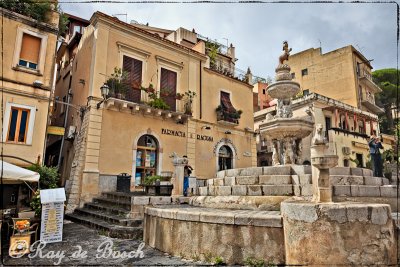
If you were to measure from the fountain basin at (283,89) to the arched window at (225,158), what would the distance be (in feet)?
30.3

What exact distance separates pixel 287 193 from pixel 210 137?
37.9 ft

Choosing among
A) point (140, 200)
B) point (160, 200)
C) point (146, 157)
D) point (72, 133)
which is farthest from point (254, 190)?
point (72, 133)

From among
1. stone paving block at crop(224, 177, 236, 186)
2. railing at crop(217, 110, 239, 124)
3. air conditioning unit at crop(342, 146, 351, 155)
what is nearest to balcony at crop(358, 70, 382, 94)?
air conditioning unit at crop(342, 146, 351, 155)

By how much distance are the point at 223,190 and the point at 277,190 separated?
1.52 metres

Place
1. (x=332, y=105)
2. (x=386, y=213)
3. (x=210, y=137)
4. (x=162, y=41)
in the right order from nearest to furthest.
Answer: (x=386, y=213) < (x=162, y=41) < (x=210, y=137) < (x=332, y=105)

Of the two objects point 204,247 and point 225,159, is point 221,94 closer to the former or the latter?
point 225,159

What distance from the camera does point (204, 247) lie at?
4836 mm

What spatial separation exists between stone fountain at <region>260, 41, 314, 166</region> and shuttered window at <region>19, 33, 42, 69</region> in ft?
34.4

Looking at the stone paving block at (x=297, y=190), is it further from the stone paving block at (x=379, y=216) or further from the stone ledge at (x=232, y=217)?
the stone paving block at (x=379, y=216)

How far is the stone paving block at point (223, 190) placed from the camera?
6.94 metres

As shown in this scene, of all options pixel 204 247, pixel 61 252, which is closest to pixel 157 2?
pixel 204 247

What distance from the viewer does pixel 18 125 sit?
11133 mm

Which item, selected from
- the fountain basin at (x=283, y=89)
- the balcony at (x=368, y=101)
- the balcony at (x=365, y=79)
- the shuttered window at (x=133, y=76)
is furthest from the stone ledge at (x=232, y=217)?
the balcony at (x=365, y=79)

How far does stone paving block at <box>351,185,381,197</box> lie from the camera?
19.7ft
